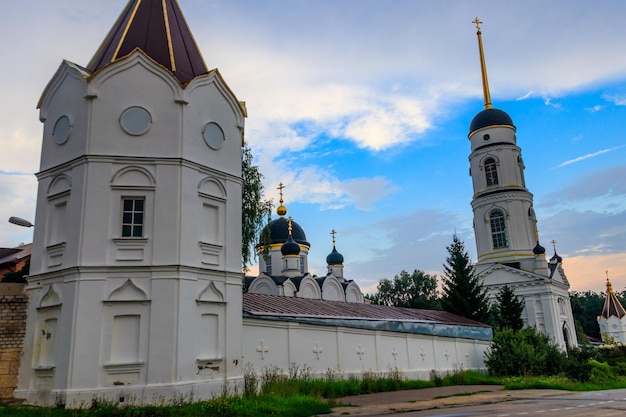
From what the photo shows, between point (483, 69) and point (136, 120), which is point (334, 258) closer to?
point (483, 69)

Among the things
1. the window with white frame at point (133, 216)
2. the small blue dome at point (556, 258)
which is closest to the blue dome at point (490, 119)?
the small blue dome at point (556, 258)

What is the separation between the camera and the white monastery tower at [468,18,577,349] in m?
40.6

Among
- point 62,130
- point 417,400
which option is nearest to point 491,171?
point 417,400

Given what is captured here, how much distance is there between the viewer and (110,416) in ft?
35.8

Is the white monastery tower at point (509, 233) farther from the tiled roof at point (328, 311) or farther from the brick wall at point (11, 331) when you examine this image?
the brick wall at point (11, 331)

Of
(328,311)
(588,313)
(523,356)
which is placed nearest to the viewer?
(328,311)

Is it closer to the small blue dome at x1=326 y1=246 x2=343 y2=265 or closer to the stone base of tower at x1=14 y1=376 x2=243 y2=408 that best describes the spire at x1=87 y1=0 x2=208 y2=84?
the stone base of tower at x1=14 y1=376 x2=243 y2=408

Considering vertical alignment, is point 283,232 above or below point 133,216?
above

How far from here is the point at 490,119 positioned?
45938 millimetres

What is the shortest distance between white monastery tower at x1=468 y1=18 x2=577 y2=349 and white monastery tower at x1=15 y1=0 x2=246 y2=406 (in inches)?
1287

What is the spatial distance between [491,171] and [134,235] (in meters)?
38.3

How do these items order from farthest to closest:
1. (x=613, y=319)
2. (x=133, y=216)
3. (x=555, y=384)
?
(x=613, y=319)
(x=555, y=384)
(x=133, y=216)

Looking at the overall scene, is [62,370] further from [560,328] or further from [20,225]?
[560,328]

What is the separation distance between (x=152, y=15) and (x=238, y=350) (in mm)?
10594
